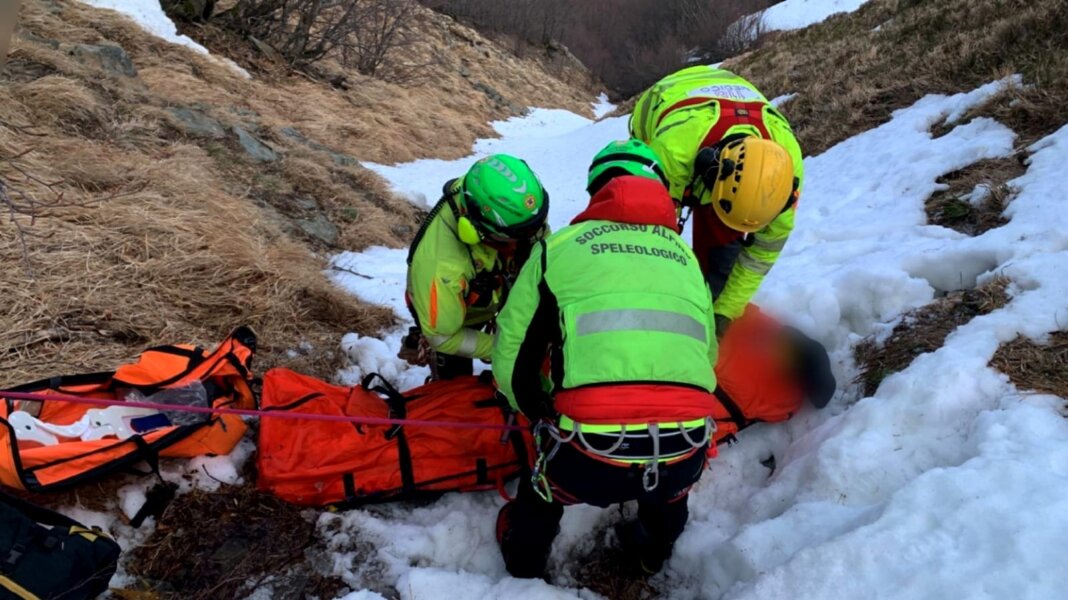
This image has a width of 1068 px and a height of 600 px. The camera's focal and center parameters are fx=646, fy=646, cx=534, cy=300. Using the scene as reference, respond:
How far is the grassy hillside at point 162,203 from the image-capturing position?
3650 millimetres

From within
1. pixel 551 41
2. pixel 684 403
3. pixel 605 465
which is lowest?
pixel 551 41

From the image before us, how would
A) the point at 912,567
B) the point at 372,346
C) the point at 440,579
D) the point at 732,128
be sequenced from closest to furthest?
1. the point at 912,567
2. the point at 440,579
3. the point at 732,128
4. the point at 372,346

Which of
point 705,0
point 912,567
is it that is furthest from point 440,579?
point 705,0

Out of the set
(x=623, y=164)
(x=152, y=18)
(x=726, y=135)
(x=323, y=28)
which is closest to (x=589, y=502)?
(x=623, y=164)

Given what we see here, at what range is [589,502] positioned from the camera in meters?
2.20

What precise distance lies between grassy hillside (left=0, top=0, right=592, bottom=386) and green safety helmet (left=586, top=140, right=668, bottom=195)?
6.24 ft

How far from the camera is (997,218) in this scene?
374 centimetres

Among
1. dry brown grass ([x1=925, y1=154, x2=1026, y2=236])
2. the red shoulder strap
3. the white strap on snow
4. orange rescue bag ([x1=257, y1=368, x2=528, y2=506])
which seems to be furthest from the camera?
dry brown grass ([x1=925, y1=154, x2=1026, y2=236])

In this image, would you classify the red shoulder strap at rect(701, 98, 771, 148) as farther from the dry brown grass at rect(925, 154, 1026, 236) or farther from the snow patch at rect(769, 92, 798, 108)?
the snow patch at rect(769, 92, 798, 108)

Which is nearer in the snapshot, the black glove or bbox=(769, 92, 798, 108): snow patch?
the black glove

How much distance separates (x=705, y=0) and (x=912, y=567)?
43.1m

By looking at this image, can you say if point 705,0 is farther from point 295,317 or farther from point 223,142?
point 295,317

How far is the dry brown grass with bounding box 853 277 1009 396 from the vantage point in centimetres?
287

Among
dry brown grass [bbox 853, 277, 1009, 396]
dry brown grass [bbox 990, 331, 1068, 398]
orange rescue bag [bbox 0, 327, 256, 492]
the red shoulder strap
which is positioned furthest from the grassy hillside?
dry brown grass [bbox 990, 331, 1068, 398]
